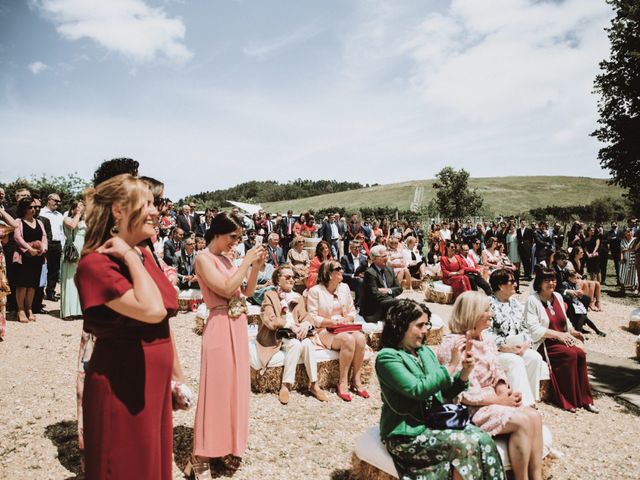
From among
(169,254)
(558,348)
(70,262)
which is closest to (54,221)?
(70,262)

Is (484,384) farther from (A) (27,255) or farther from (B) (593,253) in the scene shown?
(B) (593,253)

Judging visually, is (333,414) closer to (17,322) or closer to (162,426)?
(162,426)

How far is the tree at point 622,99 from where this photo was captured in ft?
80.8

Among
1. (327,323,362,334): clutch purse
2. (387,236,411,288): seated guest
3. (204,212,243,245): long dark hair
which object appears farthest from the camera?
(387,236,411,288): seated guest

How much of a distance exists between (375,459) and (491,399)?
3.69 feet

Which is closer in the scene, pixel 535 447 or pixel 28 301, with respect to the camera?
pixel 535 447

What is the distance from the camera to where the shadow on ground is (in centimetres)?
349

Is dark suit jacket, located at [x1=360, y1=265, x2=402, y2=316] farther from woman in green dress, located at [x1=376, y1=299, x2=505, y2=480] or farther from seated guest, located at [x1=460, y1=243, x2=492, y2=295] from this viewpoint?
woman in green dress, located at [x1=376, y1=299, x2=505, y2=480]

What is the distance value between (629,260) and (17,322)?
16589mm

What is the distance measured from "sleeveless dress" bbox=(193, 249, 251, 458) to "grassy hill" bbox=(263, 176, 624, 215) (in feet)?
211

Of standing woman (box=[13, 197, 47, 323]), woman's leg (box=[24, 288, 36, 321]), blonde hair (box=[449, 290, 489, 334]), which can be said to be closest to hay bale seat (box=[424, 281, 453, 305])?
blonde hair (box=[449, 290, 489, 334])

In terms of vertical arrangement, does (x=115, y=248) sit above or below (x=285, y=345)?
above

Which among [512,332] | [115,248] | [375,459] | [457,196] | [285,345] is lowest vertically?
[375,459]

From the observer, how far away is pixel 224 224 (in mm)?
3404
